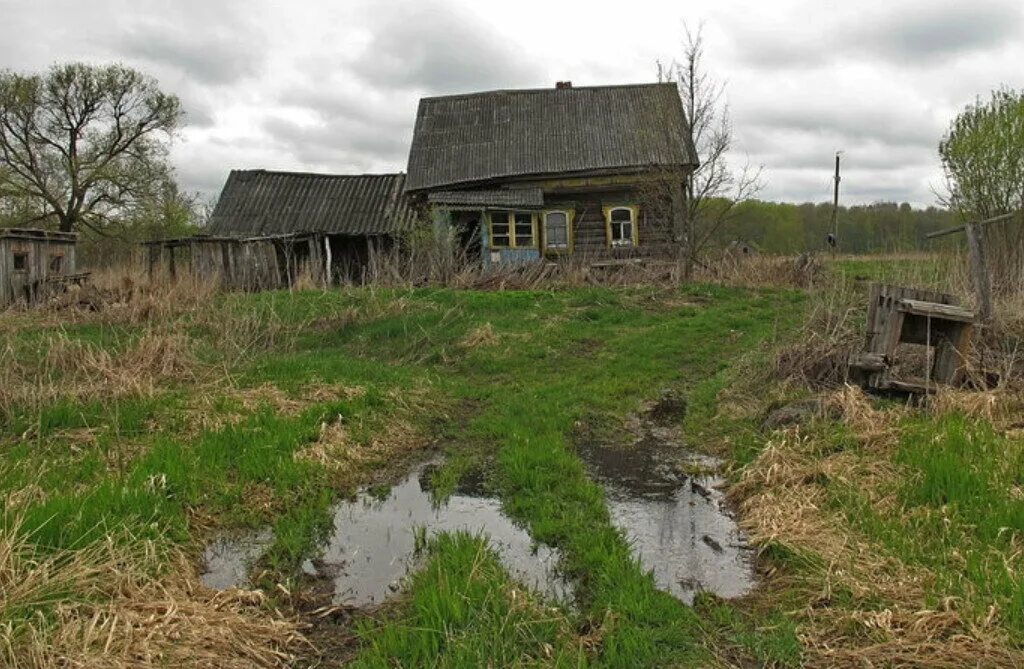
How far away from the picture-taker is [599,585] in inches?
138

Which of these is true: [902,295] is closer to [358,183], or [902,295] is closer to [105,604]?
[105,604]

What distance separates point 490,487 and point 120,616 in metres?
2.80

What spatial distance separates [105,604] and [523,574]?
208cm

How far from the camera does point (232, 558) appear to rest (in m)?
4.05

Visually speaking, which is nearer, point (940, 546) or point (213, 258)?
point (940, 546)

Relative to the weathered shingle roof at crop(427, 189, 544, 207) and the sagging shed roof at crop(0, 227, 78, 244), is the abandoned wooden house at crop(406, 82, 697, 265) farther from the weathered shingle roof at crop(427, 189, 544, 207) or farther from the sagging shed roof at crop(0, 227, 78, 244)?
the sagging shed roof at crop(0, 227, 78, 244)

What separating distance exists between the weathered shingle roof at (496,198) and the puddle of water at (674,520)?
15222 mm

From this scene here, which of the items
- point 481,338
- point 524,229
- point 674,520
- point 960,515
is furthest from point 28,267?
point 960,515

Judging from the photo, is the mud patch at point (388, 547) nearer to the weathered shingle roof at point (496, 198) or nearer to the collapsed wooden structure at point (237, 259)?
the collapsed wooden structure at point (237, 259)

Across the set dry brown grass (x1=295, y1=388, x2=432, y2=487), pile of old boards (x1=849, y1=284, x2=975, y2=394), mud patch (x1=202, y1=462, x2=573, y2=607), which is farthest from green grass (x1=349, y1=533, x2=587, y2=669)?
pile of old boards (x1=849, y1=284, x2=975, y2=394)

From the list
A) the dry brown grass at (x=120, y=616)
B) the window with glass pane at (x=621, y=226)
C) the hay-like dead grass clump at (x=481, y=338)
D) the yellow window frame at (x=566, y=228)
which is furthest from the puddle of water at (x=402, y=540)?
the window with glass pane at (x=621, y=226)

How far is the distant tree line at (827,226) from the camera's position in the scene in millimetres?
11367

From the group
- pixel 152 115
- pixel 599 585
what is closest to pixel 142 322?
pixel 599 585

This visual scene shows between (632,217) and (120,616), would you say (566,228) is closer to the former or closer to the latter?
(632,217)
